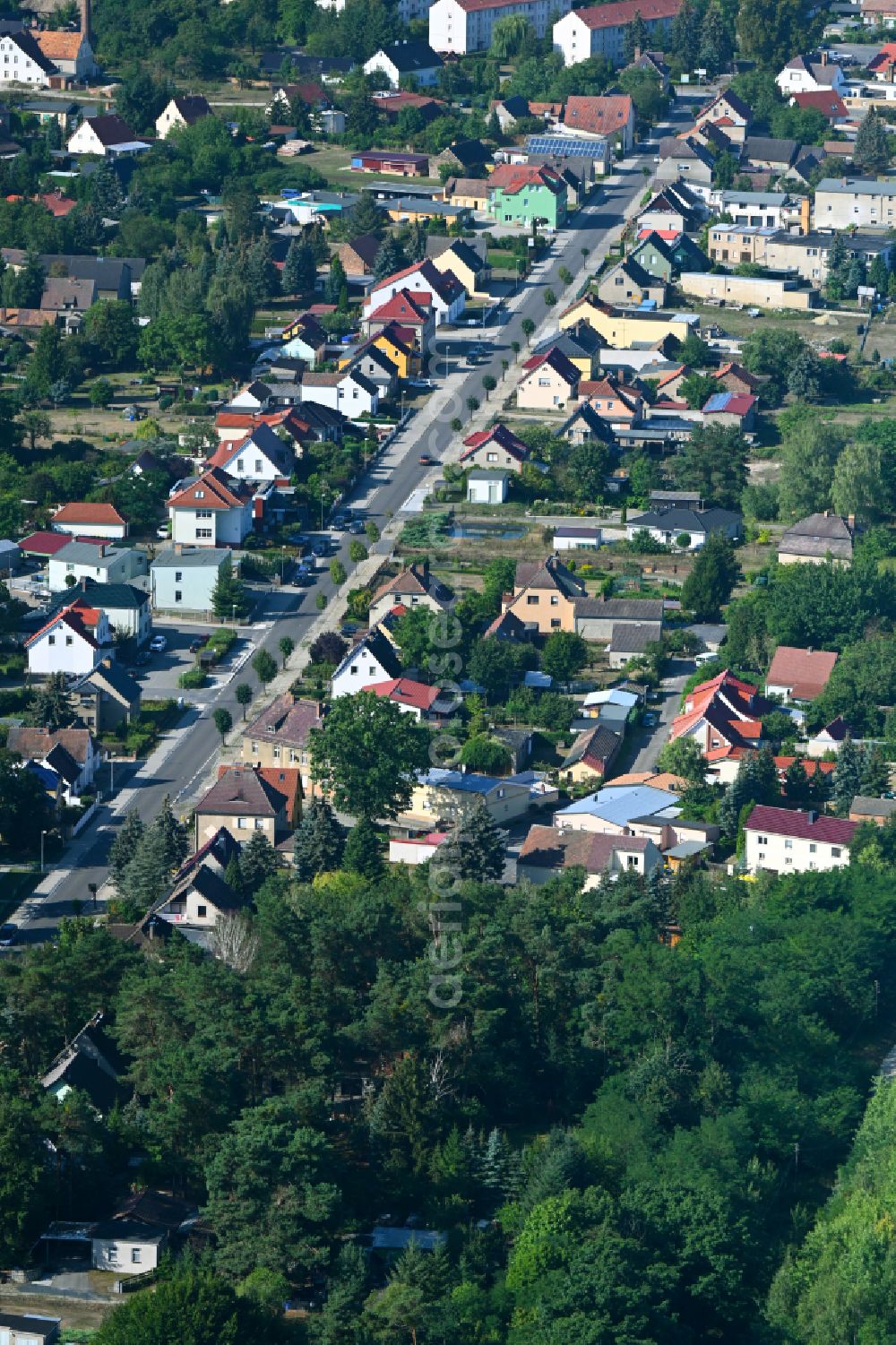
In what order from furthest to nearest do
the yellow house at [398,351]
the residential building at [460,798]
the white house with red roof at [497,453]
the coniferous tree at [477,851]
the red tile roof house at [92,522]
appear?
1. the yellow house at [398,351]
2. the white house with red roof at [497,453]
3. the red tile roof house at [92,522]
4. the residential building at [460,798]
5. the coniferous tree at [477,851]

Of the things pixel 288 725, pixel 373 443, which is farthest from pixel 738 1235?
pixel 373 443

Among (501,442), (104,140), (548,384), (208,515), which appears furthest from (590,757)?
(104,140)

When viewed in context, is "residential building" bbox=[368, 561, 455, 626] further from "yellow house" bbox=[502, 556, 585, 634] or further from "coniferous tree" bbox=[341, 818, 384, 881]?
"coniferous tree" bbox=[341, 818, 384, 881]

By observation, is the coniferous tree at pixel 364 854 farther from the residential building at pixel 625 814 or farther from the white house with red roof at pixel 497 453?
the white house with red roof at pixel 497 453

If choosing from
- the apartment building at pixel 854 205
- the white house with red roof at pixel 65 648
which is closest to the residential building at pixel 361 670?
the white house with red roof at pixel 65 648

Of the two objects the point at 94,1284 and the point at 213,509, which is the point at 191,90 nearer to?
the point at 213,509

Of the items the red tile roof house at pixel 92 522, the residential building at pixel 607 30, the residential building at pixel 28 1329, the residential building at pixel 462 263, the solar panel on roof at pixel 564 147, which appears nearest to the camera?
the residential building at pixel 28 1329
